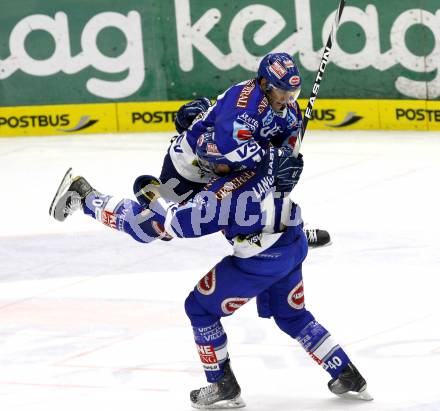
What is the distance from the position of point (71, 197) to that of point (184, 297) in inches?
78.7

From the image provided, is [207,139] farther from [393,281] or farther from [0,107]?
[0,107]

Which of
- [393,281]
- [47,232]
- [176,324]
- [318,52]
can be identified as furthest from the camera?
Result: [318,52]

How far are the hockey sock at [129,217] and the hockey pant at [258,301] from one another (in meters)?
0.39

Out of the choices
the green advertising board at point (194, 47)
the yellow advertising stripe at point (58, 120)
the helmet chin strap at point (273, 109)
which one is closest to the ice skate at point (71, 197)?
the helmet chin strap at point (273, 109)

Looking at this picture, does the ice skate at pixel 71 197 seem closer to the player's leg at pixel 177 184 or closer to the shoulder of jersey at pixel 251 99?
the shoulder of jersey at pixel 251 99

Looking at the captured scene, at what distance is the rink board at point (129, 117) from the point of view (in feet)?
47.3

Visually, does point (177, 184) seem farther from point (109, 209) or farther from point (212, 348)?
point (212, 348)

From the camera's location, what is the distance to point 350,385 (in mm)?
6770

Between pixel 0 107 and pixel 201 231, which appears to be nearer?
pixel 201 231

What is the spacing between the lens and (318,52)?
14.4 metres

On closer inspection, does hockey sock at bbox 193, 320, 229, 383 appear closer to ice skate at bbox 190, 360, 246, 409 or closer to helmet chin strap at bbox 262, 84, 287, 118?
ice skate at bbox 190, 360, 246, 409

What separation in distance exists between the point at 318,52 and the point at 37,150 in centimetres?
338

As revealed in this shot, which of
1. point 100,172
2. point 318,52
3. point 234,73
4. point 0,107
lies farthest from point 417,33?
point 0,107

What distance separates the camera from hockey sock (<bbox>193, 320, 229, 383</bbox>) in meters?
6.71
